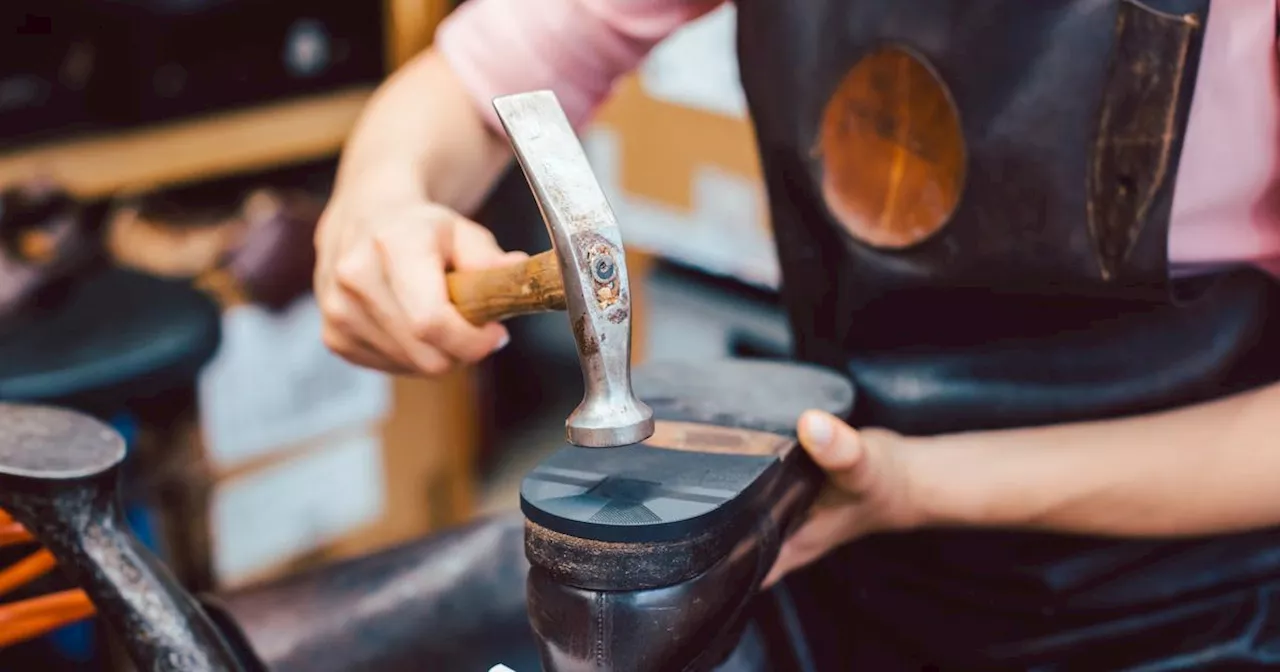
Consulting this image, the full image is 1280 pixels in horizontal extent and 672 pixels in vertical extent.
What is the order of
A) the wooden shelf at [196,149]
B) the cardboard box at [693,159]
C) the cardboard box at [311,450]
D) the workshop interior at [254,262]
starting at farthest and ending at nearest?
the cardboard box at [311,450] < the cardboard box at [693,159] < the wooden shelf at [196,149] < the workshop interior at [254,262]

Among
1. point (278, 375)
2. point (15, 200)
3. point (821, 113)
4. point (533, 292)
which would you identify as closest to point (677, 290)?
point (278, 375)

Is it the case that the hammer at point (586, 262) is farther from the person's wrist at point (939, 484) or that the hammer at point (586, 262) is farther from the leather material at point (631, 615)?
the person's wrist at point (939, 484)

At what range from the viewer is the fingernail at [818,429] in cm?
72

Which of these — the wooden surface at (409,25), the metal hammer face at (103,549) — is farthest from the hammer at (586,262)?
the wooden surface at (409,25)

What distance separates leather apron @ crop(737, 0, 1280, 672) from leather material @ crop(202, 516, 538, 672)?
221mm

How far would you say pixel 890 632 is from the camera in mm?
917

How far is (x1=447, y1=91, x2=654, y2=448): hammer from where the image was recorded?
61 cm

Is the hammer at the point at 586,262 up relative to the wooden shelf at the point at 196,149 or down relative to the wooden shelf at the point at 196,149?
up

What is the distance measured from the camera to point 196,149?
1991 millimetres

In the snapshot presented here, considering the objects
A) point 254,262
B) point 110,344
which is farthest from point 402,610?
point 254,262

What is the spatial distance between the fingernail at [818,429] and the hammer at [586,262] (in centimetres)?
13

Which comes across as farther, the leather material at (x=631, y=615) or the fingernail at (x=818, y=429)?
the fingernail at (x=818, y=429)

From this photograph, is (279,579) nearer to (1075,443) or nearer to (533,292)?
(533,292)

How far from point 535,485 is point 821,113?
1.28 feet
